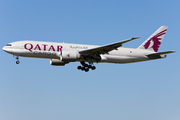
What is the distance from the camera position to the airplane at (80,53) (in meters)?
35.4

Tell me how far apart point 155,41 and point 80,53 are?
12619 millimetres

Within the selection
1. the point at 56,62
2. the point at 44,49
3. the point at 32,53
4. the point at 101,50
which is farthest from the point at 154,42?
the point at 32,53

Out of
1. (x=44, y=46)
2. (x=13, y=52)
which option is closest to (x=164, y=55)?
(x=44, y=46)

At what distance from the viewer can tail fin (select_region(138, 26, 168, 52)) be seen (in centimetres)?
4141

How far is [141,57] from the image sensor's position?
39656mm

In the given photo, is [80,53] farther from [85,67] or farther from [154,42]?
[154,42]

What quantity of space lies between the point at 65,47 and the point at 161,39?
15253 millimetres

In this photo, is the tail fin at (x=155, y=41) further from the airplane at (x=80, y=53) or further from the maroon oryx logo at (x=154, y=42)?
the airplane at (x=80, y=53)

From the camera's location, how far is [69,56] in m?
35.3

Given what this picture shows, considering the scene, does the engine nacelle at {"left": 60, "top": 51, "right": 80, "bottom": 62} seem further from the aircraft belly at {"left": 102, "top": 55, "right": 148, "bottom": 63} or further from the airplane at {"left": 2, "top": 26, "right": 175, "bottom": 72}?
the aircraft belly at {"left": 102, "top": 55, "right": 148, "bottom": 63}

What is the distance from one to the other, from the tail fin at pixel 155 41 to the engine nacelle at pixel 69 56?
10.6 meters

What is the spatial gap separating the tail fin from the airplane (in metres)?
0.78

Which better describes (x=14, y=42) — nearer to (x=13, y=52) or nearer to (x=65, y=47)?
(x=13, y=52)

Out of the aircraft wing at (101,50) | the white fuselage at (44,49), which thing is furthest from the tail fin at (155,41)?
the aircraft wing at (101,50)
